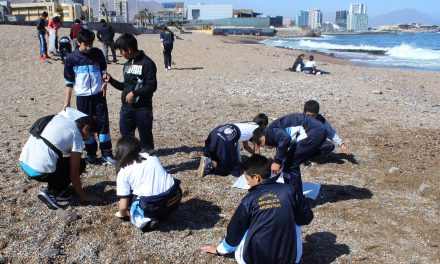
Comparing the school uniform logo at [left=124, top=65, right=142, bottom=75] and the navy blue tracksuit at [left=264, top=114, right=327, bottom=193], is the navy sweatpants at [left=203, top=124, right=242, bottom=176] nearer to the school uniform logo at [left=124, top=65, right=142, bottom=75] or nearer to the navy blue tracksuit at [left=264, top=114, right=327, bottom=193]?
the navy blue tracksuit at [left=264, top=114, right=327, bottom=193]

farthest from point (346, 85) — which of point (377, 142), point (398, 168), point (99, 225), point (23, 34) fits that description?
point (23, 34)

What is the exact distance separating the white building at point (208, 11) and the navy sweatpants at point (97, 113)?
145 m

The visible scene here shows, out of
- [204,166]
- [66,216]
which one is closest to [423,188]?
[204,166]

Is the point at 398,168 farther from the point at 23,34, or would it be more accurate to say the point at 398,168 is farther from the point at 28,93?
the point at 23,34

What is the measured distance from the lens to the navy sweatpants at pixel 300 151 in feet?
16.6

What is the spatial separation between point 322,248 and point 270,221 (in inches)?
50.5

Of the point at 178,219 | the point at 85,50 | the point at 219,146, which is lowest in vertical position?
the point at 178,219

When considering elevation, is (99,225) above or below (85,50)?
below

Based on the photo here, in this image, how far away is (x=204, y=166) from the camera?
6.29 meters

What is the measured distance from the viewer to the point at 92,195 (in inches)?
208

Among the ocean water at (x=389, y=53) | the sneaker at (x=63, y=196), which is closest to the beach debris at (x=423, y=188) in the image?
the sneaker at (x=63, y=196)

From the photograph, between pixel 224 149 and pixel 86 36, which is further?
pixel 224 149

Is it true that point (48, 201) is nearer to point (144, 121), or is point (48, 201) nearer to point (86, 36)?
point (144, 121)

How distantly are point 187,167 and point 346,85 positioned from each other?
979 cm
